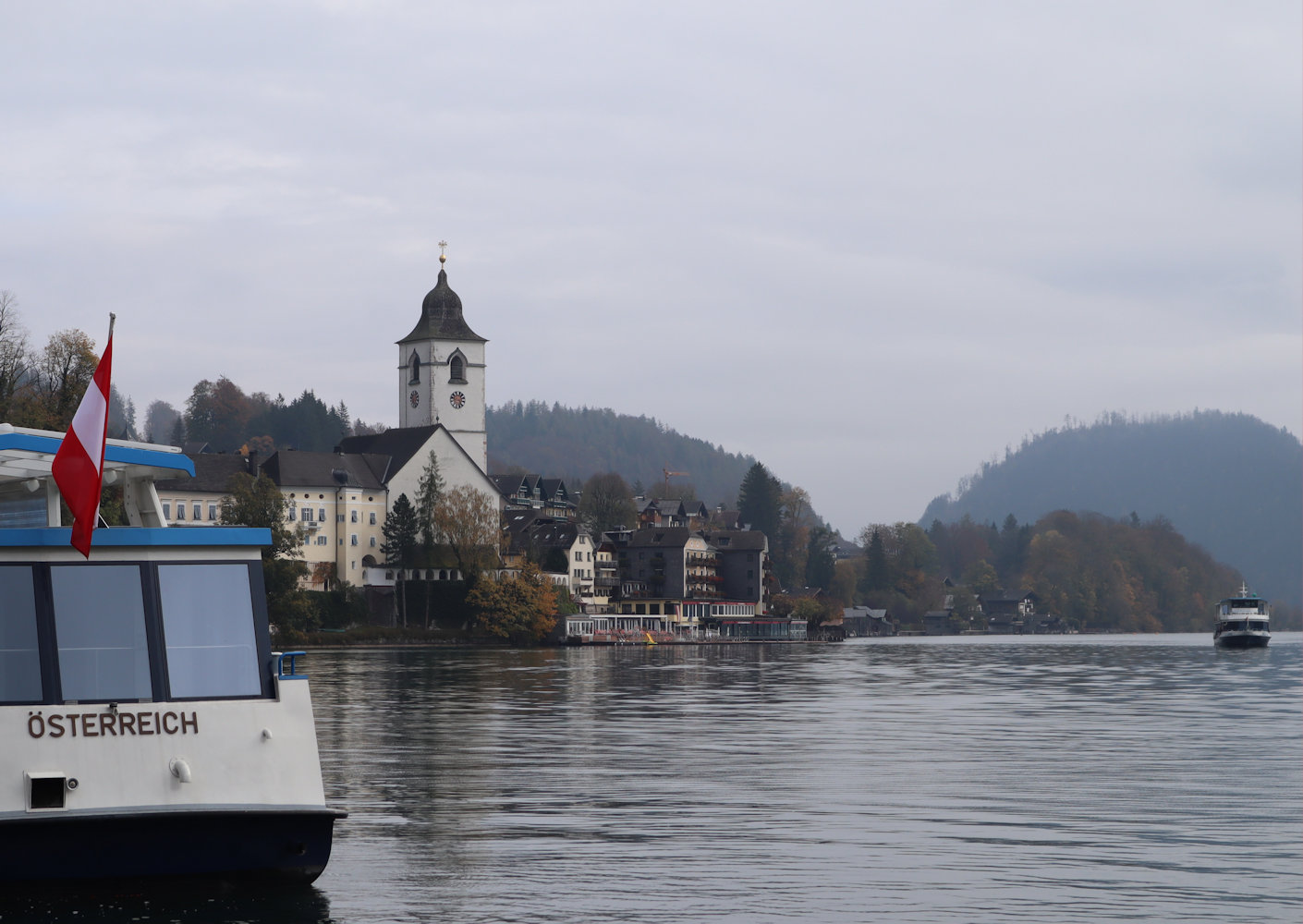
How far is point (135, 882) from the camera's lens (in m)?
15.1

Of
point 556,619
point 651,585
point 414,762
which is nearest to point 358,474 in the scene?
point 556,619

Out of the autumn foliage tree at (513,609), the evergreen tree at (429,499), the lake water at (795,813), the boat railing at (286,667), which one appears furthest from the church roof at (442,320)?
the boat railing at (286,667)

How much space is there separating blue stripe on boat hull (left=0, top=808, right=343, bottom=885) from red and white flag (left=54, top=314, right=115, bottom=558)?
2.73 m

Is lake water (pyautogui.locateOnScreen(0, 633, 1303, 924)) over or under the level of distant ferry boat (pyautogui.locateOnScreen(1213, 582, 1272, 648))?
over

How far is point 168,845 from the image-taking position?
1495cm

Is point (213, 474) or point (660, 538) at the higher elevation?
point (213, 474)

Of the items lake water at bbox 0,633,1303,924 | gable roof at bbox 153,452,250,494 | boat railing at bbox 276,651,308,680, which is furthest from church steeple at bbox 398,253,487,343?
boat railing at bbox 276,651,308,680

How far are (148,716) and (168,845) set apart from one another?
1204 millimetres

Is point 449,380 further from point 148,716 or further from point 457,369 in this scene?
point 148,716

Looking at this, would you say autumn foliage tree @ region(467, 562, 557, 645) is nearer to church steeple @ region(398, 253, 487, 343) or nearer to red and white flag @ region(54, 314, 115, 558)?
church steeple @ region(398, 253, 487, 343)

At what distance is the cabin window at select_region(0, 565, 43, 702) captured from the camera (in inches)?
581

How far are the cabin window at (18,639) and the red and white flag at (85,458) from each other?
123 cm

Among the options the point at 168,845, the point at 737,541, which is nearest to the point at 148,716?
the point at 168,845

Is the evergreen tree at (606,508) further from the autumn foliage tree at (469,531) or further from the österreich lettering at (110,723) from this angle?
the österreich lettering at (110,723)
